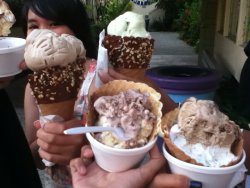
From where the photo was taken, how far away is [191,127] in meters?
1.25

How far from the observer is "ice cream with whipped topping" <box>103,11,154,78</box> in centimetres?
176

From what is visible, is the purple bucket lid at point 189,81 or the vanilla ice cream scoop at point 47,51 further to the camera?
the purple bucket lid at point 189,81

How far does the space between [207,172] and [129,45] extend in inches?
31.4

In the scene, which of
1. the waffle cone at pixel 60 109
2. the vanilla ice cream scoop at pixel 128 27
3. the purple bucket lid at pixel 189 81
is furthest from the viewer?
the purple bucket lid at pixel 189 81

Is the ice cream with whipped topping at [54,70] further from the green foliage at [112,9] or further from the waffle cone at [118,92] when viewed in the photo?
the green foliage at [112,9]

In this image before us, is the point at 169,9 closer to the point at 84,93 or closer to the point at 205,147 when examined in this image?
the point at 84,93

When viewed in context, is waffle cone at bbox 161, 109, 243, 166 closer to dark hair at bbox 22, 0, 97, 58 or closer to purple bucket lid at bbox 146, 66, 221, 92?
dark hair at bbox 22, 0, 97, 58

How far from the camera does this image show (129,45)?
1.77 metres

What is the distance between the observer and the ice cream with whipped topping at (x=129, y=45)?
69.2 inches

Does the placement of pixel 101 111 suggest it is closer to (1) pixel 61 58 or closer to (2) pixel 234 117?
(1) pixel 61 58

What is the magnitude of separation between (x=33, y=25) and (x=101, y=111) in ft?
3.34

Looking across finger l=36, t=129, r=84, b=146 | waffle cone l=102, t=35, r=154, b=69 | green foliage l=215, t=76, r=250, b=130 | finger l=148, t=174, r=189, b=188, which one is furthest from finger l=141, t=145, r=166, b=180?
green foliage l=215, t=76, r=250, b=130

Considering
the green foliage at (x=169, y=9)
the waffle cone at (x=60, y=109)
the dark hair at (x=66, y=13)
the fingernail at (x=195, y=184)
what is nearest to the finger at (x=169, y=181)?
the fingernail at (x=195, y=184)

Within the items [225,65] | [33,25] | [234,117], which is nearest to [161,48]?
[225,65]
